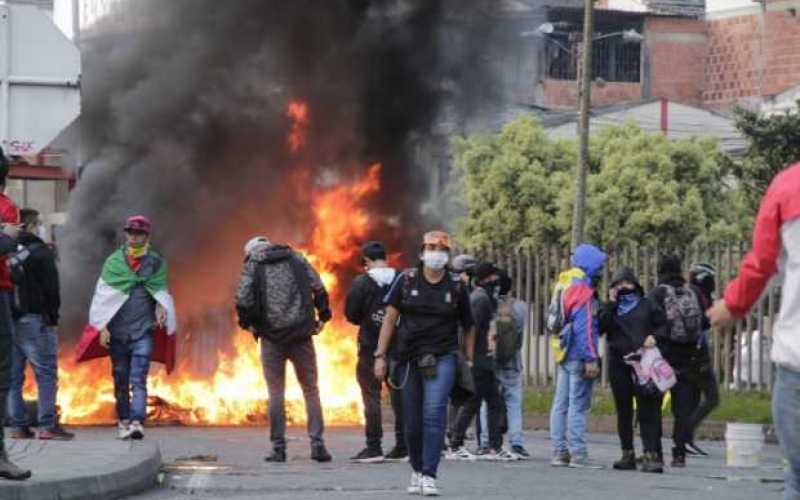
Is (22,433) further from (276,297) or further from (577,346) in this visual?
(577,346)

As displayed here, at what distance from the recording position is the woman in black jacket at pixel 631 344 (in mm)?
14328

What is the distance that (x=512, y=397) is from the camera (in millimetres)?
15625

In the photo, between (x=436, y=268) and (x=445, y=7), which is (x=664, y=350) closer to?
(x=436, y=268)

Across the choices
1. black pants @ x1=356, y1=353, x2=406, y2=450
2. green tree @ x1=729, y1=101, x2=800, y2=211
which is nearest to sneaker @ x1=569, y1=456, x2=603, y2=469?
black pants @ x1=356, y1=353, x2=406, y2=450

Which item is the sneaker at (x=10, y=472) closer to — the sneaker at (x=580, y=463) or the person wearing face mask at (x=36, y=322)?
the person wearing face mask at (x=36, y=322)

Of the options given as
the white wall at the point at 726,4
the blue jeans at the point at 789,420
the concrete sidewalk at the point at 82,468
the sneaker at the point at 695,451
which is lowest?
the sneaker at the point at 695,451

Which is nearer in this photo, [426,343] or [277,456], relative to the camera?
[426,343]

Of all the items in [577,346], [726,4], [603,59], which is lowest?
[577,346]

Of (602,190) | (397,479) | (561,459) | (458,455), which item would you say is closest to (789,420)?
(397,479)

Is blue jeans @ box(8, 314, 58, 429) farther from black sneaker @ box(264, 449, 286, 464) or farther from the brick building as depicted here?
the brick building

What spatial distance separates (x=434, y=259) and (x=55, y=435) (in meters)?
4.62

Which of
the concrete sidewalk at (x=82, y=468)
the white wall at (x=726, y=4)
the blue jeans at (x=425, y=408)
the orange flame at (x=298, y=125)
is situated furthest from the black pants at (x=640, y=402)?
the white wall at (x=726, y=4)

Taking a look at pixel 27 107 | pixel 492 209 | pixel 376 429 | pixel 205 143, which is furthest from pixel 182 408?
pixel 492 209

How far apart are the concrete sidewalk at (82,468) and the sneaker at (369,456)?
1615 millimetres
